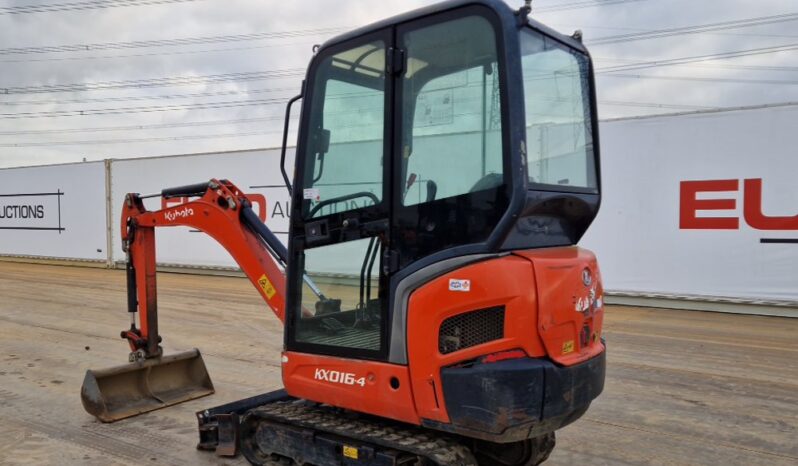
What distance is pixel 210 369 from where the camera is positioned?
6.66 metres

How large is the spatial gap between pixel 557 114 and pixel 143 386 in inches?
165

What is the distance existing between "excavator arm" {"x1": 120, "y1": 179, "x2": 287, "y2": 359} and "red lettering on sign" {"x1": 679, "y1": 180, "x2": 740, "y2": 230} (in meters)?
7.92

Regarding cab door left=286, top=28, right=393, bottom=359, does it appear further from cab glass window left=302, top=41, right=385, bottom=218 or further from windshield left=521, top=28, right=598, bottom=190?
windshield left=521, top=28, right=598, bottom=190

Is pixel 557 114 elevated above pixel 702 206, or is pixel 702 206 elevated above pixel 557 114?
pixel 557 114

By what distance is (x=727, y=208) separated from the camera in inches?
385

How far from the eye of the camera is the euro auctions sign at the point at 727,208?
9445mm

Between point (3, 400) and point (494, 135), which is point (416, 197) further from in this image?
point (3, 400)

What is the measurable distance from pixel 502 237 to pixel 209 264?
555 inches

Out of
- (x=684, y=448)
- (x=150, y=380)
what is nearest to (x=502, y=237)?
(x=684, y=448)

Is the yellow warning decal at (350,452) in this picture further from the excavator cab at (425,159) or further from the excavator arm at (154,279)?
the excavator arm at (154,279)

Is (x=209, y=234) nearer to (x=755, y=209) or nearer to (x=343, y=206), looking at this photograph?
(x=343, y=206)

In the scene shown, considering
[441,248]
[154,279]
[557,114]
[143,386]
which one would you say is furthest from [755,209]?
[143,386]

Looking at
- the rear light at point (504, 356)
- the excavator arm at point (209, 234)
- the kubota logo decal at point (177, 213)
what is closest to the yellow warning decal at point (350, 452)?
the rear light at point (504, 356)

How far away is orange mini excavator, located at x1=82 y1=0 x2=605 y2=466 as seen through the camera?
280 cm
